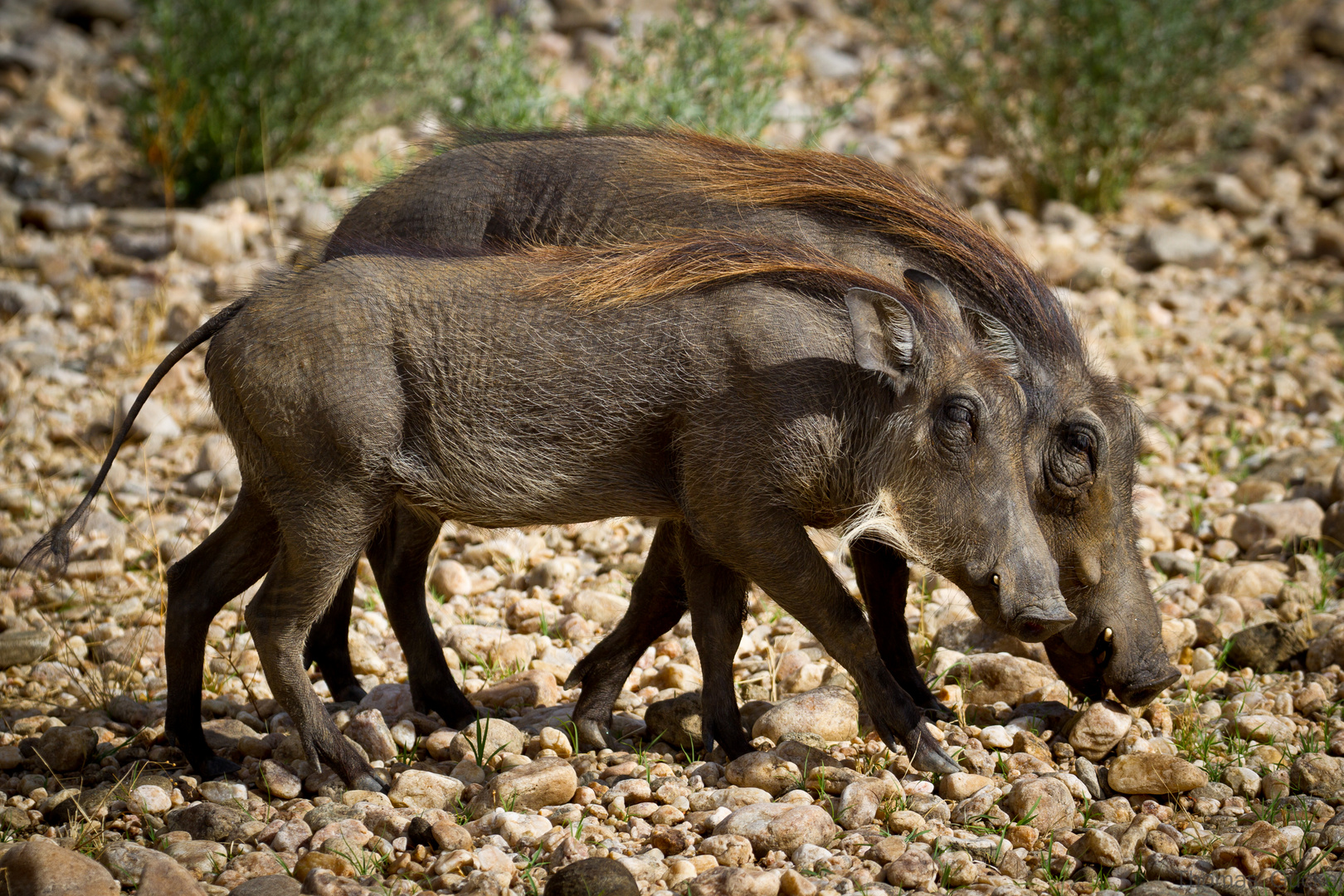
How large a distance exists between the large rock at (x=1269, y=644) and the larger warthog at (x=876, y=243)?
60cm

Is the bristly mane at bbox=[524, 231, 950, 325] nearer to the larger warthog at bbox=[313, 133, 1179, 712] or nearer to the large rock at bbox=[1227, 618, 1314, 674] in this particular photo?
the larger warthog at bbox=[313, 133, 1179, 712]

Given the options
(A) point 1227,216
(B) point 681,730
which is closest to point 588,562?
(B) point 681,730

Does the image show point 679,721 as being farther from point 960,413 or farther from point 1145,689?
point 1145,689

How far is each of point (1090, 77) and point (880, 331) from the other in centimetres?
548

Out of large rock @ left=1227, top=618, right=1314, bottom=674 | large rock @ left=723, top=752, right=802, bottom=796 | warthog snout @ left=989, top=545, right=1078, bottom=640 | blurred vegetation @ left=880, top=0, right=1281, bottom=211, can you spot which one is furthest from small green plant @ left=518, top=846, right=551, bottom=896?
blurred vegetation @ left=880, top=0, right=1281, bottom=211

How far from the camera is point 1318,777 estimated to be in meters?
3.46

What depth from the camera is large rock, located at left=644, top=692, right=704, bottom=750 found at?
3902 millimetres

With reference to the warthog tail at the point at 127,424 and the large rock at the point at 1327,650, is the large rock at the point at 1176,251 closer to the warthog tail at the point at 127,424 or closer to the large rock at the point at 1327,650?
the large rock at the point at 1327,650

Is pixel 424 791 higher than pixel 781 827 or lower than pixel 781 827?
lower

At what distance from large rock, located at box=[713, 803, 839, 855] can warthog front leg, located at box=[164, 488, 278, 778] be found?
149cm

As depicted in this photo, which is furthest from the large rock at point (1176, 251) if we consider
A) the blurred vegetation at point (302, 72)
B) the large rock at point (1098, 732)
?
the large rock at point (1098, 732)

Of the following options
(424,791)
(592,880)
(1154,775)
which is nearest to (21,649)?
(424,791)

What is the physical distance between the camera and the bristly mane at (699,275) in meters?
3.66

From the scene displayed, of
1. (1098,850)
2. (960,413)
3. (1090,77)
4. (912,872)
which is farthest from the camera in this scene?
(1090,77)
